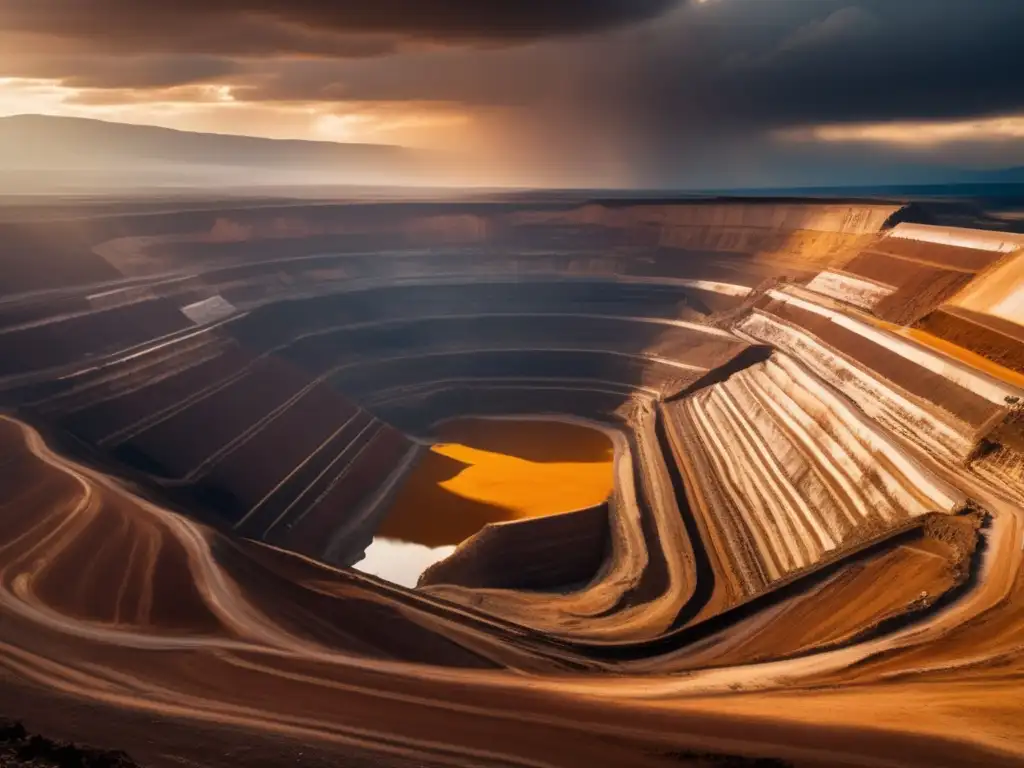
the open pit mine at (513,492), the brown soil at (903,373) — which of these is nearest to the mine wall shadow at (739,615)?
the open pit mine at (513,492)

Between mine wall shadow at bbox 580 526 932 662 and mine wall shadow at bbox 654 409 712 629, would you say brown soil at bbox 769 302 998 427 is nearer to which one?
mine wall shadow at bbox 580 526 932 662

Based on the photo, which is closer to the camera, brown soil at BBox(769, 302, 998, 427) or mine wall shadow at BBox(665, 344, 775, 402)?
brown soil at BBox(769, 302, 998, 427)

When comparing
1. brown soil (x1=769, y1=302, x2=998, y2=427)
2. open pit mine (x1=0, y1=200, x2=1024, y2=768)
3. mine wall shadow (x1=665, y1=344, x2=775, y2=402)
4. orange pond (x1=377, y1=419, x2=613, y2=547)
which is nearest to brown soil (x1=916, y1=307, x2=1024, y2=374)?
open pit mine (x1=0, y1=200, x2=1024, y2=768)

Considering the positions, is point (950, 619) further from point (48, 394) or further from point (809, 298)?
point (809, 298)

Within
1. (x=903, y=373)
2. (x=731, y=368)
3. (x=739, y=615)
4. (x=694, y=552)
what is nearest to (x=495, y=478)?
(x=694, y=552)

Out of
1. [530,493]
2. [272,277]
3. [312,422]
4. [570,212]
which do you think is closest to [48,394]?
[312,422]

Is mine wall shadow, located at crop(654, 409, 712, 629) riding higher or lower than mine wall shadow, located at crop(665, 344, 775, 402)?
lower

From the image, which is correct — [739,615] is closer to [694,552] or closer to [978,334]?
[694,552]
